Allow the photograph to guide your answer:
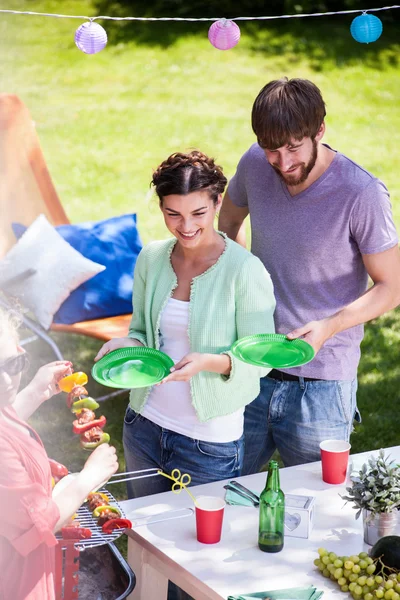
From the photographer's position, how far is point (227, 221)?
3.23m

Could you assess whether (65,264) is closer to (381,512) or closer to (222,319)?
(222,319)

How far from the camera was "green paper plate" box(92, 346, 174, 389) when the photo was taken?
2631 millimetres

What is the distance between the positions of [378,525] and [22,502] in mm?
955

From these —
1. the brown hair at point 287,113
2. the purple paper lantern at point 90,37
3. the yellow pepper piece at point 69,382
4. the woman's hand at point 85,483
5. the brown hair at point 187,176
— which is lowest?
the woman's hand at point 85,483

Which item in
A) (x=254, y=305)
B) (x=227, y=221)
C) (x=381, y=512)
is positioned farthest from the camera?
(x=227, y=221)

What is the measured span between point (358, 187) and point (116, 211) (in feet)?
17.3

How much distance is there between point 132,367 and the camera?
274 cm

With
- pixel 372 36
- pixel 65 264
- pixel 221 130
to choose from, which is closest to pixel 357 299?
pixel 372 36

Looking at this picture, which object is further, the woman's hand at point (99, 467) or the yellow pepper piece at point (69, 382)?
the yellow pepper piece at point (69, 382)

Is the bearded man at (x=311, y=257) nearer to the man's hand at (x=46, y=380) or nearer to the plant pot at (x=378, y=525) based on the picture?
the plant pot at (x=378, y=525)

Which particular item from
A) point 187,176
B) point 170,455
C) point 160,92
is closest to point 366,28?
point 187,176

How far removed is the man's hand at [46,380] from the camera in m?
2.50

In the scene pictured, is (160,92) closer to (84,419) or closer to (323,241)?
(323,241)

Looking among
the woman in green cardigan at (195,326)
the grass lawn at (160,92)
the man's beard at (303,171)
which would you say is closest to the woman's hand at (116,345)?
the woman in green cardigan at (195,326)
